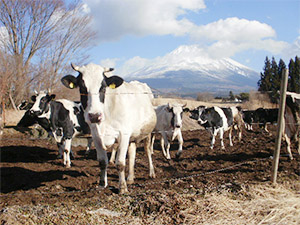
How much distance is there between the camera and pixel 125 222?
361cm

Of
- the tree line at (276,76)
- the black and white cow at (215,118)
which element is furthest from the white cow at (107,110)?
the tree line at (276,76)

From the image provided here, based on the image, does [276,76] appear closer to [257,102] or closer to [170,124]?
[257,102]

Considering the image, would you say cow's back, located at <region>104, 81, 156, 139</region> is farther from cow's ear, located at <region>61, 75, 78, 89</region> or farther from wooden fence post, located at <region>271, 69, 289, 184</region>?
wooden fence post, located at <region>271, 69, 289, 184</region>

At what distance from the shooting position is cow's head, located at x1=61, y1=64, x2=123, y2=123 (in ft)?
14.2

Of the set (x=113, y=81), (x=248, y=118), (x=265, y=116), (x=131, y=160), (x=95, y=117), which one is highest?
(x=113, y=81)

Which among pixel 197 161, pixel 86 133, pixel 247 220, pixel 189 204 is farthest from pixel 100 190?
pixel 86 133

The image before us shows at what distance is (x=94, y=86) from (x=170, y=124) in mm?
5057

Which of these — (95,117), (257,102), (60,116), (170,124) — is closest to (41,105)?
(60,116)

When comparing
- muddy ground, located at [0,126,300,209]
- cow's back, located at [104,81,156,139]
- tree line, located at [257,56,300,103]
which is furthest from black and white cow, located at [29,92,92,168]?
tree line, located at [257,56,300,103]

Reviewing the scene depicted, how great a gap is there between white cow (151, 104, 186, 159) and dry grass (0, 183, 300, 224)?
4.16m

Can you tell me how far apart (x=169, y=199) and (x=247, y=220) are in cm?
114

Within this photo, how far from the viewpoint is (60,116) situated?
8781 mm

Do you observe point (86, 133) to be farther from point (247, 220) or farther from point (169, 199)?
point (247, 220)

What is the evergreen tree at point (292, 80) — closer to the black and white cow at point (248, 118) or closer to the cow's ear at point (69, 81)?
the black and white cow at point (248, 118)
